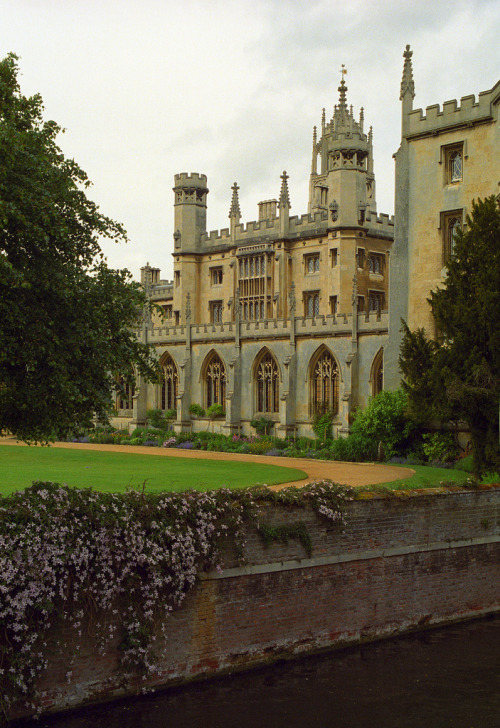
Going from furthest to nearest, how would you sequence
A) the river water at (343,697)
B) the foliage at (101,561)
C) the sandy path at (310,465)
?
the sandy path at (310,465), the river water at (343,697), the foliage at (101,561)

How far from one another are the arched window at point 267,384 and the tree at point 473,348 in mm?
16897

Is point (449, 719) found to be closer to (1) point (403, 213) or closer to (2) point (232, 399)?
(1) point (403, 213)

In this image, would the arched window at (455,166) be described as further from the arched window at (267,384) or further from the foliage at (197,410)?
the foliage at (197,410)

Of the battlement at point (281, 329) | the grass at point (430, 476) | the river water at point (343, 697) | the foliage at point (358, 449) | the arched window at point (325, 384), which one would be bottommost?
the river water at point (343, 697)

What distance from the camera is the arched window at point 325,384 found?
37094 millimetres

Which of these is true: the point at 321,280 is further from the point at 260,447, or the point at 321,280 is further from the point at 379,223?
the point at 260,447

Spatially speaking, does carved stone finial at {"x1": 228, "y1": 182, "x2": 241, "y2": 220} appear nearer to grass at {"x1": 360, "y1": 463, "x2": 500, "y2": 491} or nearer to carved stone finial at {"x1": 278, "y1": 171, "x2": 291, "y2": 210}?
carved stone finial at {"x1": 278, "y1": 171, "x2": 291, "y2": 210}

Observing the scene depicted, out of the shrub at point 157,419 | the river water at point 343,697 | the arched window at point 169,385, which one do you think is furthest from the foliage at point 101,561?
the arched window at point 169,385

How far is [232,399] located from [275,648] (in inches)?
1127

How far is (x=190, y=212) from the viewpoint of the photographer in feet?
163

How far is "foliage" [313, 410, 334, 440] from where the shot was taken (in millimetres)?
36406

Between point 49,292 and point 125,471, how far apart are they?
11.3 metres

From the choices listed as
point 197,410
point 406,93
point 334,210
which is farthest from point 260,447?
point 406,93

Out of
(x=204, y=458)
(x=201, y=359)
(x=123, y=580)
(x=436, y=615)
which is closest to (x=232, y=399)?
(x=201, y=359)
